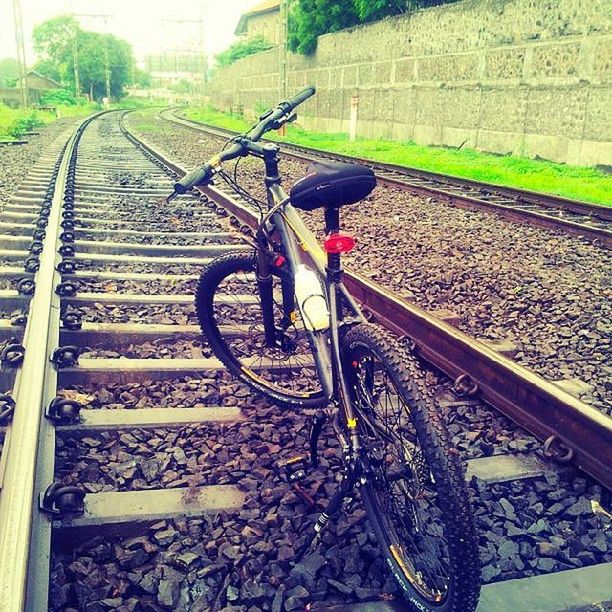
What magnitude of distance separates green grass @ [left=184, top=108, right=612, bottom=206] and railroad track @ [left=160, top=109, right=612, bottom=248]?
1.14 meters

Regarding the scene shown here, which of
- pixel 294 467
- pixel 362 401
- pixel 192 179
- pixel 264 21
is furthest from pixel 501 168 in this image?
pixel 264 21

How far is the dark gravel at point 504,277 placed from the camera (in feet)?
12.4

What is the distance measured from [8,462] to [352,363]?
4.07 feet

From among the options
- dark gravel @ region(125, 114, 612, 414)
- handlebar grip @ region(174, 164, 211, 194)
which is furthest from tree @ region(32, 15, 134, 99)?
handlebar grip @ region(174, 164, 211, 194)

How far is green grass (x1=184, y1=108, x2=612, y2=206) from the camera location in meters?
11.2

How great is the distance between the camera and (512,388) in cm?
303

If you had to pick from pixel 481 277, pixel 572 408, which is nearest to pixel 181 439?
pixel 572 408

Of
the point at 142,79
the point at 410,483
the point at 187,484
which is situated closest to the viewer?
the point at 410,483

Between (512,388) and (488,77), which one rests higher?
(488,77)

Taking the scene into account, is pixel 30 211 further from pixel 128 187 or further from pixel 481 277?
pixel 481 277

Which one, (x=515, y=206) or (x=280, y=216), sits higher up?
(x=280, y=216)

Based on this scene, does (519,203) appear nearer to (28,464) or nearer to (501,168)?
(501,168)

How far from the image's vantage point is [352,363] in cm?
224

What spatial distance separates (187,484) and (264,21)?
76.6 meters
